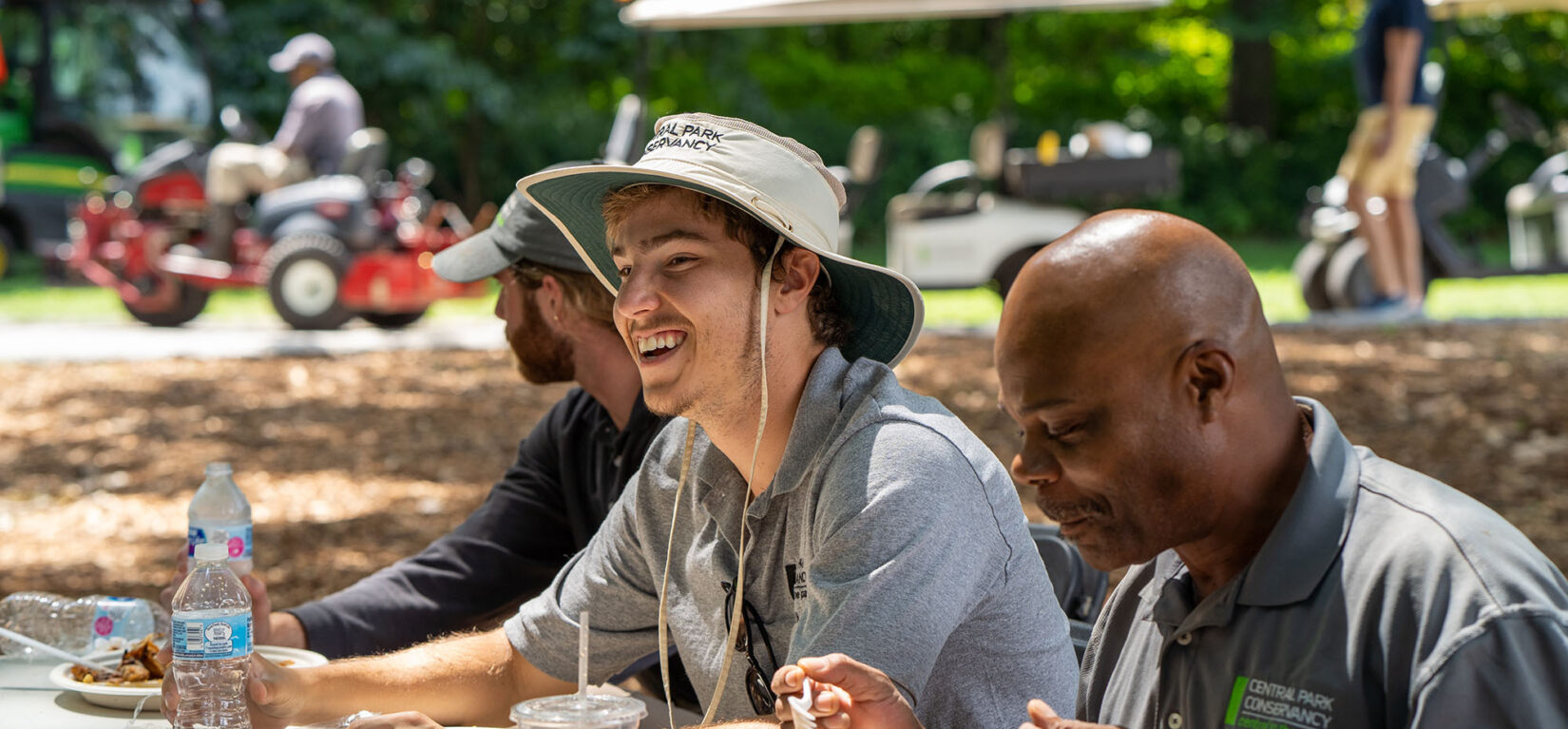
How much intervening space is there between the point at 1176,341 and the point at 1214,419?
0.09 m

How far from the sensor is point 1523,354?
9844 millimetres

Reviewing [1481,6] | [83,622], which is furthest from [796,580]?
[1481,6]

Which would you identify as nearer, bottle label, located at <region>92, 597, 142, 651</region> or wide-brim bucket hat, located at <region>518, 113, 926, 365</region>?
wide-brim bucket hat, located at <region>518, 113, 926, 365</region>

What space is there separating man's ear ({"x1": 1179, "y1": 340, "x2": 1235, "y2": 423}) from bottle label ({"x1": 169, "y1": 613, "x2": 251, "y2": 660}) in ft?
4.31

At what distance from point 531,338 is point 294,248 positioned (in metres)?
9.30

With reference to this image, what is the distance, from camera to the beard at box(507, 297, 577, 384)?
331 cm

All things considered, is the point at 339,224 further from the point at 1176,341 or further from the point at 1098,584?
the point at 1176,341

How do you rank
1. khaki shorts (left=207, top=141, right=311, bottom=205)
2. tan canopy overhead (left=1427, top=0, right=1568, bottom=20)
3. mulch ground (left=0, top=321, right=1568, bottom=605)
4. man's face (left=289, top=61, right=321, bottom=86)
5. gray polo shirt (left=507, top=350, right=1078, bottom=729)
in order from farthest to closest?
tan canopy overhead (left=1427, top=0, right=1568, bottom=20)
man's face (left=289, top=61, right=321, bottom=86)
khaki shorts (left=207, top=141, right=311, bottom=205)
mulch ground (left=0, top=321, right=1568, bottom=605)
gray polo shirt (left=507, top=350, right=1078, bottom=729)

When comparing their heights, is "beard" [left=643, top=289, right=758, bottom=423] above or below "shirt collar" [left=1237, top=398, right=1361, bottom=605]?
above

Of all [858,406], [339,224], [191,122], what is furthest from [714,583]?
[191,122]

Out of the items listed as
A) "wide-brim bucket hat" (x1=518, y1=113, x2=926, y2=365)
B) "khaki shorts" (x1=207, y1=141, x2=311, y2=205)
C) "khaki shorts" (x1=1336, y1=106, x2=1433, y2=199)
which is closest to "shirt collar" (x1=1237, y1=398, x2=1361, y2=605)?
"wide-brim bucket hat" (x1=518, y1=113, x2=926, y2=365)

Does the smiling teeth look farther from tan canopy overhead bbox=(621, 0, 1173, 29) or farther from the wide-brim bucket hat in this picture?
tan canopy overhead bbox=(621, 0, 1173, 29)

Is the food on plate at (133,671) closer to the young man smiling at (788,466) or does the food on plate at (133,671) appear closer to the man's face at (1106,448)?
the young man smiling at (788,466)

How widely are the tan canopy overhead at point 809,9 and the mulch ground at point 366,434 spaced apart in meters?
4.10
